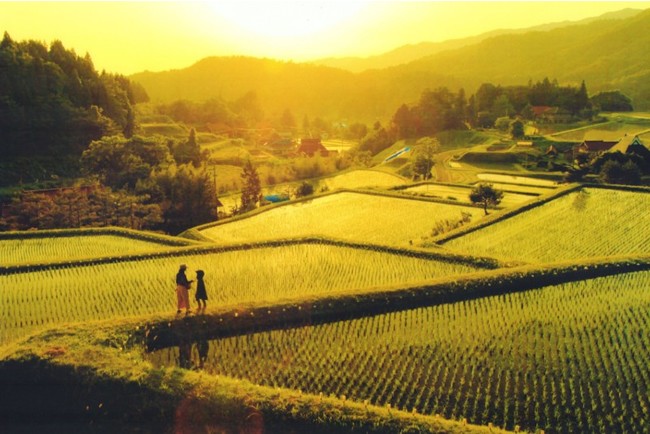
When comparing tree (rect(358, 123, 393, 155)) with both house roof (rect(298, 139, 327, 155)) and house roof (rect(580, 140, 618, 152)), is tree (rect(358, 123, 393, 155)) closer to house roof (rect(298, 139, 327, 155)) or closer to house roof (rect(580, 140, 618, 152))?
house roof (rect(298, 139, 327, 155))

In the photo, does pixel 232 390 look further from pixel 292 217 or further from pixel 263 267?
pixel 292 217

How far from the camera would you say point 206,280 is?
1603cm

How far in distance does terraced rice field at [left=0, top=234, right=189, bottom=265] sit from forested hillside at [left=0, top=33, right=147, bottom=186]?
23.4 m

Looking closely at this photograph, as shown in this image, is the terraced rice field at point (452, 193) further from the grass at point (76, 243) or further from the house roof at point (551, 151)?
the grass at point (76, 243)

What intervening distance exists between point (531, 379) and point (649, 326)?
159 inches

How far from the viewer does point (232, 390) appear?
770cm

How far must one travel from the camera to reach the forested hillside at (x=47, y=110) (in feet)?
152

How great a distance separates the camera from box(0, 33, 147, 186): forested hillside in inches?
1829

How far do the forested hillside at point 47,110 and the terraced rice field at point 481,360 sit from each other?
135 feet

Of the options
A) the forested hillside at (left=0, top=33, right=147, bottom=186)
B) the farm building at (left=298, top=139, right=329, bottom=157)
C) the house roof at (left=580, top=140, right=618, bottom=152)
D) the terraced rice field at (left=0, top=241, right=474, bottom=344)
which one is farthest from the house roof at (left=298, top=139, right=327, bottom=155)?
the terraced rice field at (left=0, top=241, right=474, bottom=344)

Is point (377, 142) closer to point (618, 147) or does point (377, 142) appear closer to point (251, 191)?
point (618, 147)

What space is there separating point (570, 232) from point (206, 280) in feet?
49.9

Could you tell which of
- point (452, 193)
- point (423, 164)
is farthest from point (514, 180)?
point (423, 164)

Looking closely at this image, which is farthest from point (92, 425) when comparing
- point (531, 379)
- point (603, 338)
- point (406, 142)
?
point (406, 142)
